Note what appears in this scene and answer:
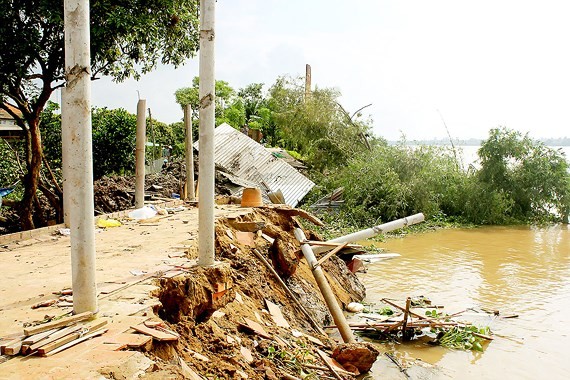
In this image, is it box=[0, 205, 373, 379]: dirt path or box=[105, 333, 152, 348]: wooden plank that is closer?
box=[0, 205, 373, 379]: dirt path

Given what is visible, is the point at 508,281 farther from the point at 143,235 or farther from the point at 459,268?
the point at 143,235

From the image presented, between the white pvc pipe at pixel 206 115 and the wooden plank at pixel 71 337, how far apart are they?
65.3 inches

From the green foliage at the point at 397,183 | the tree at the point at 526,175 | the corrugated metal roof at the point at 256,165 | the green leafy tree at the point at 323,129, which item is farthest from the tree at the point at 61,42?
the tree at the point at 526,175

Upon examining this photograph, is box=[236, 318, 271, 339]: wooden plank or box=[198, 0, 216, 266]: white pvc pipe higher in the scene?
box=[198, 0, 216, 266]: white pvc pipe

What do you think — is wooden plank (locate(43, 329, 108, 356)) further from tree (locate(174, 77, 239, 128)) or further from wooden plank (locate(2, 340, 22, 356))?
tree (locate(174, 77, 239, 128))

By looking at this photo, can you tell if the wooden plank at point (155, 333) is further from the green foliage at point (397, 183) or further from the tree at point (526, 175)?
the tree at point (526, 175)

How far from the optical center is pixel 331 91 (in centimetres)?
2522

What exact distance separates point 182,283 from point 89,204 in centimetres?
154

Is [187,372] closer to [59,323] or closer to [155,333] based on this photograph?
[155,333]

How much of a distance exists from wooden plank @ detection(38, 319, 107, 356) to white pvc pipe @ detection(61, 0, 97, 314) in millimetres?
194

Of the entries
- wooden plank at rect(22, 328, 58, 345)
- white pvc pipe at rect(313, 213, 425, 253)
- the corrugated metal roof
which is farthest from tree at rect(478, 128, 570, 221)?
wooden plank at rect(22, 328, 58, 345)

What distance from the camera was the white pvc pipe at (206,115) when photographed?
516cm

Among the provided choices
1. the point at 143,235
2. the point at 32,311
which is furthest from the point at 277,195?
the point at 32,311

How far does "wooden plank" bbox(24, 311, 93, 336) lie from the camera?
11.9 ft
